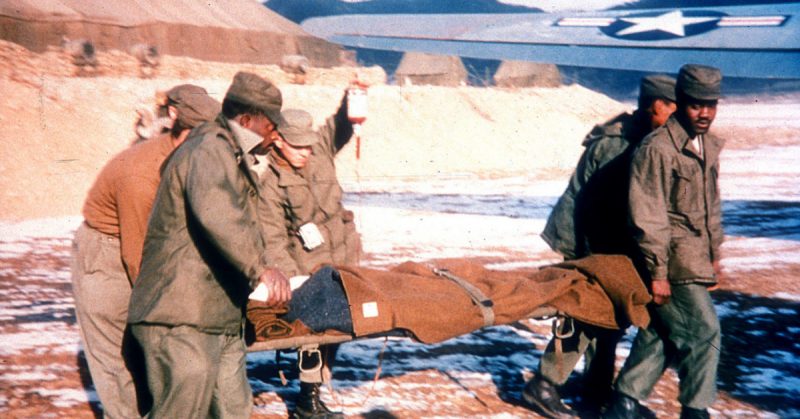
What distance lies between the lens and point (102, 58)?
22.5 m

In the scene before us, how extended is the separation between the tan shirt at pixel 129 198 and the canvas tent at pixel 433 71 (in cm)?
2806

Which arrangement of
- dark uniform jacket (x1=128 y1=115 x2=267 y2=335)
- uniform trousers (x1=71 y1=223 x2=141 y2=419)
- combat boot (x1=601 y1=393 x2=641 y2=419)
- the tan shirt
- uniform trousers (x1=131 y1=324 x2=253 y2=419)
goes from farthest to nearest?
combat boot (x1=601 y1=393 x2=641 y2=419)
uniform trousers (x1=71 y1=223 x2=141 y2=419)
the tan shirt
uniform trousers (x1=131 y1=324 x2=253 y2=419)
dark uniform jacket (x1=128 y1=115 x2=267 y2=335)

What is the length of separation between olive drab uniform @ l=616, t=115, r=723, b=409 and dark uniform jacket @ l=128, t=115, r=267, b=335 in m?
2.26

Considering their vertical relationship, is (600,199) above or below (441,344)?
above

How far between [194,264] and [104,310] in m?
0.86

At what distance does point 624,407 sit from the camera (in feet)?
13.9

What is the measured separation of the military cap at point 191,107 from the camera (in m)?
3.81

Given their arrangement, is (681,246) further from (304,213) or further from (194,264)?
(194,264)

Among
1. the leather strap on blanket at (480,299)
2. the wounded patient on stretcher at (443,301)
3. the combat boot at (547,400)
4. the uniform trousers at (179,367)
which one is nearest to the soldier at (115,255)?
the uniform trousers at (179,367)

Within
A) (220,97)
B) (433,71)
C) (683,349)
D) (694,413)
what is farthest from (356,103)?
(433,71)

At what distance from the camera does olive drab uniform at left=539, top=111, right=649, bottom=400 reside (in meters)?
4.67

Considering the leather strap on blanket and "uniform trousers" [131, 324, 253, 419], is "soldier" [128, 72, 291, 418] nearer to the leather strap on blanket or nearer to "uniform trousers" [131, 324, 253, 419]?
"uniform trousers" [131, 324, 253, 419]

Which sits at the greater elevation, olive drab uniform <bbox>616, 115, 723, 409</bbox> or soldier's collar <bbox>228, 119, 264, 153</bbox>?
soldier's collar <bbox>228, 119, 264, 153</bbox>

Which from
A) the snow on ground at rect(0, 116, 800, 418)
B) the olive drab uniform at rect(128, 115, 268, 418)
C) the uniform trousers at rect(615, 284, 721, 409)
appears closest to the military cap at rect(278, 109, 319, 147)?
the olive drab uniform at rect(128, 115, 268, 418)
